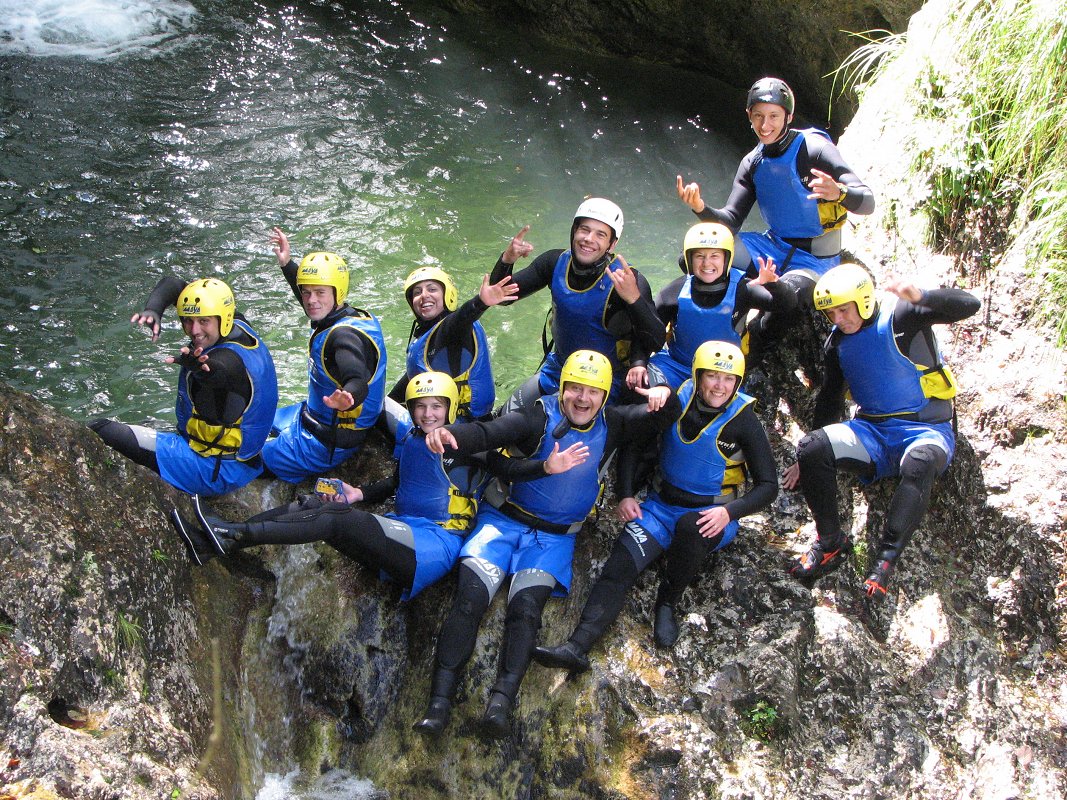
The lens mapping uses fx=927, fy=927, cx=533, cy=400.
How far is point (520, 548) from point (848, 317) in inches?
94.6

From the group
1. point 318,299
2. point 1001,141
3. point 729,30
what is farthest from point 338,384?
point 729,30

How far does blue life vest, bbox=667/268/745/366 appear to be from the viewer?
601 centimetres

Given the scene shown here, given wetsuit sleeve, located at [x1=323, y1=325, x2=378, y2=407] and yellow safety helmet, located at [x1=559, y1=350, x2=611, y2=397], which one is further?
wetsuit sleeve, located at [x1=323, y1=325, x2=378, y2=407]

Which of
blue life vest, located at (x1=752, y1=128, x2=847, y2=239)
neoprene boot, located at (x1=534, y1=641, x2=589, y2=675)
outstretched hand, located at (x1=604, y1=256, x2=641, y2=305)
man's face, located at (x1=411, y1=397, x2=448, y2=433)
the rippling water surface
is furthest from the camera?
the rippling water surface

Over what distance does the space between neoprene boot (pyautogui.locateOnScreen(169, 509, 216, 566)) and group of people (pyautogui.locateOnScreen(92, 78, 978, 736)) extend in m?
0.01

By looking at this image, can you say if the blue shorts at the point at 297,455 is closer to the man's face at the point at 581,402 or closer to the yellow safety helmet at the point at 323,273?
the yellow safety helmet at the point at 323,273

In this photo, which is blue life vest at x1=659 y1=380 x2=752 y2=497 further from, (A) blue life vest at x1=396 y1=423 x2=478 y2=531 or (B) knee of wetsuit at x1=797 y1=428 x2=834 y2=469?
(A) blue life vest at x1=396 y1=423 x2=478 y2=531

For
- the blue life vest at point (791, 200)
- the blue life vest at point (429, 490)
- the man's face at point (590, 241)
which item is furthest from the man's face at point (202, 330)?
the blue life vest at point (791, 200)

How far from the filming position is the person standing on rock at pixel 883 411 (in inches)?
213

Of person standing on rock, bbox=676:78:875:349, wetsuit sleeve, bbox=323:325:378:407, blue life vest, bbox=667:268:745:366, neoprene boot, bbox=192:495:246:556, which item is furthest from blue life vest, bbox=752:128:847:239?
neoprene boot, bbox=192:495:246:556

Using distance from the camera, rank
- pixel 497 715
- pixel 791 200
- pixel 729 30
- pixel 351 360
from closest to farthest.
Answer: pixel 497 715 → pixel 351 360 → pixel 791 200 → pixel 729 30

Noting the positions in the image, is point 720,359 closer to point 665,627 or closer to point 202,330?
point 665,627

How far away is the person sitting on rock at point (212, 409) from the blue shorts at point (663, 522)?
2500 millimetres

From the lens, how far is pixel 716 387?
5.37 meters
